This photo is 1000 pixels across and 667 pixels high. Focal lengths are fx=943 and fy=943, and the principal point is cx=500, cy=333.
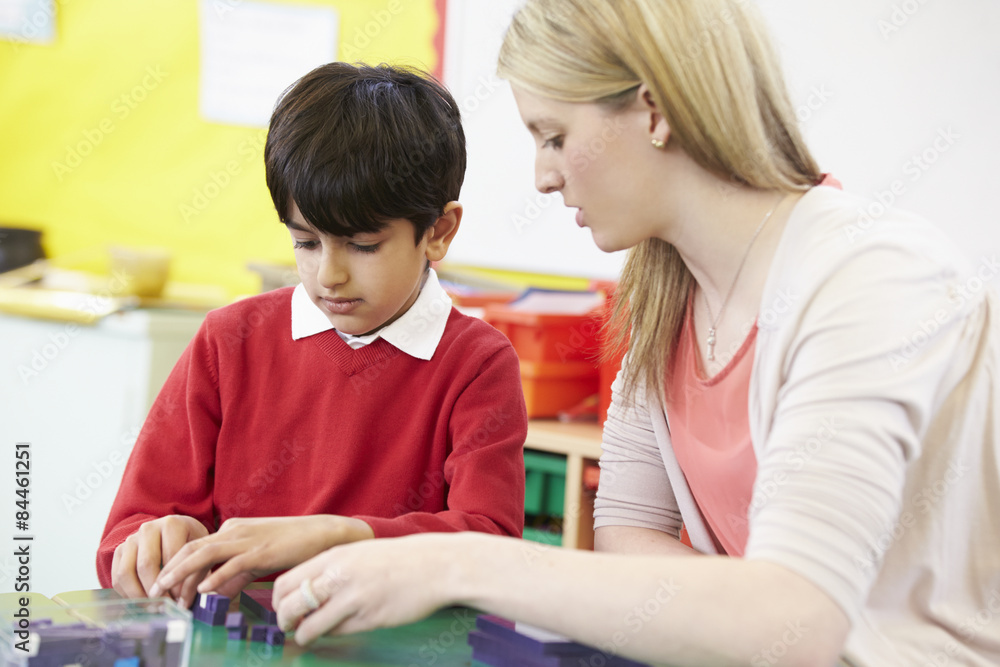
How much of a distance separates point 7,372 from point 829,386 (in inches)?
88.4

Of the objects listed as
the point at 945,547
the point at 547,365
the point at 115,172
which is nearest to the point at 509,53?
the point at 945,547

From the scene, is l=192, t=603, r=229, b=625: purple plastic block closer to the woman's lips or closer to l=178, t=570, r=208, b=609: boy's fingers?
l=178, t=570, r=208, b=609: boy's fingers

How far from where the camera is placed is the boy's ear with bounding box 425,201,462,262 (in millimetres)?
1163

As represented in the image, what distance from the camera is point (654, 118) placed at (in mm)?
876

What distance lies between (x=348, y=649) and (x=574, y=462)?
3.97 feet

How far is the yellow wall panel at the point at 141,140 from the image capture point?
271cm

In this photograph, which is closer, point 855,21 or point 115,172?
point 855,21

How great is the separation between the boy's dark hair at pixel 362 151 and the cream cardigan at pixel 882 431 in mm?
427

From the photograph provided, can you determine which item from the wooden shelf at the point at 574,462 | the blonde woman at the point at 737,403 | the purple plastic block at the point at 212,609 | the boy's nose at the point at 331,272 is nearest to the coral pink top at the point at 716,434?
the blonde woman at the point at 737,403

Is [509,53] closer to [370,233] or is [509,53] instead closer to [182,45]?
[370,233]

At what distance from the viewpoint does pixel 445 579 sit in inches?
27.4

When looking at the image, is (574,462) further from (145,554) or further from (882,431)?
(882,431)

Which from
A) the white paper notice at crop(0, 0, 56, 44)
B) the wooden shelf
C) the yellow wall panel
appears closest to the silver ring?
the wooden shelf

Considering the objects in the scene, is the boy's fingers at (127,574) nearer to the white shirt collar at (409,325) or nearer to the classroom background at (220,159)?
the white shirt collar at (409,325)
